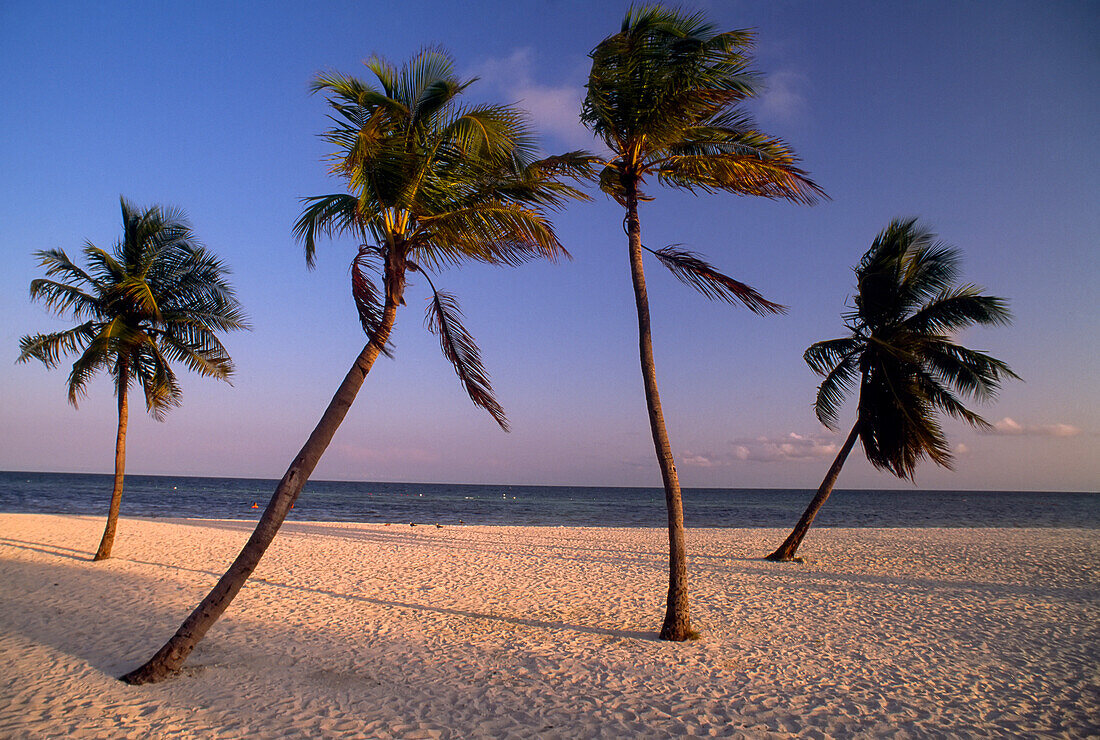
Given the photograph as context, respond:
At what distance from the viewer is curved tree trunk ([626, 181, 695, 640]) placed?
6680 mm

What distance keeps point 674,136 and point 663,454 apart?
12.0 feet

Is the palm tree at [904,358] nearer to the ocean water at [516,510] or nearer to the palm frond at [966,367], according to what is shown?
the palm frond at [966,367]

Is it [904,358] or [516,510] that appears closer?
[904,358]

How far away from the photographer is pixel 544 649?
21.5 ft

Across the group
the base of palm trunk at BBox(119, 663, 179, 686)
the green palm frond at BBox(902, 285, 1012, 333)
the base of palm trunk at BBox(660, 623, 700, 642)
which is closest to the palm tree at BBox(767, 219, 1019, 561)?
the green palm frond at BBox(902, 285, 1012, 333)

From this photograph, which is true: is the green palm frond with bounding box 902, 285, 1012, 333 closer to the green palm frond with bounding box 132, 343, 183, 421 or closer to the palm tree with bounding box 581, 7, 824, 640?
the palm tree with bounding box 581, 7, 824, 640

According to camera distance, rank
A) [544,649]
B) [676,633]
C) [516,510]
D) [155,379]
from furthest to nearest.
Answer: [516,510]
[155,379]
[676,633]
[544,649]

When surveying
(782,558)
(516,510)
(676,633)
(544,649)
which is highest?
(676,633)

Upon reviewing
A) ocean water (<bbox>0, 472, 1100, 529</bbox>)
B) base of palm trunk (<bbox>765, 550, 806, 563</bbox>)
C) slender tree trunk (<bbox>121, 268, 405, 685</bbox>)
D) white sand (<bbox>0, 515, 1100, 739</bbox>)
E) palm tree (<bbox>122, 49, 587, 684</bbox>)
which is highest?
palm tree (<bbox>122, 49, 587, 684</bbox>)

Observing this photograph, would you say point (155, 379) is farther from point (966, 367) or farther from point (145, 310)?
point (966, 367)

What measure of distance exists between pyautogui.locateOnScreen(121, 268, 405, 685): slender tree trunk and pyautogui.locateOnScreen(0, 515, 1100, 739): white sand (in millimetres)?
200

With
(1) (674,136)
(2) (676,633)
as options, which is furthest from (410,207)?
(2) (676,633)

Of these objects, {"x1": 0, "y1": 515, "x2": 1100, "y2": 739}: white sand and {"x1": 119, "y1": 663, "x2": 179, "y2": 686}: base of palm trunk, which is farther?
{"x1": 119, "y1": 663, "x2": 179, "y2": 686}: base of palm trunk

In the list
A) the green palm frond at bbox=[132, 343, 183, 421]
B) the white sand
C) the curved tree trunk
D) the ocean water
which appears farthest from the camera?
the ocean water
